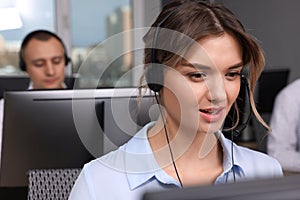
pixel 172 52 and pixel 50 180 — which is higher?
pixel 172 52

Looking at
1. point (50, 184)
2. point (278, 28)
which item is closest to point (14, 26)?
point (278, 28)

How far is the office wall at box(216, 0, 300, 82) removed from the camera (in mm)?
4945

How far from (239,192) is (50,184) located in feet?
3.42

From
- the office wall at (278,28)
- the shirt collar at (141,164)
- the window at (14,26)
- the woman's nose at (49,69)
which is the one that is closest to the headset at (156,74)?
the shirt collar at (141,164)

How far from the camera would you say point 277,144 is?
8.43 ft

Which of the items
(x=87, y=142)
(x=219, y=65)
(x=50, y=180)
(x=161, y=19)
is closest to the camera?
(x=219, y=65)

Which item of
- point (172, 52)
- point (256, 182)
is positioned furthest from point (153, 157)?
point (256, 182)

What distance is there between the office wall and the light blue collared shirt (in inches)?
143

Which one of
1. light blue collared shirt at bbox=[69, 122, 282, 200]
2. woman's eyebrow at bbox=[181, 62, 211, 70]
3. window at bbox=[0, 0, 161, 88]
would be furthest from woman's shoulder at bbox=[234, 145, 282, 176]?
window at bbox=[0, 0, 161, 88]

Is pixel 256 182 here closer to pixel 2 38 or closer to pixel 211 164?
pixel 211 164

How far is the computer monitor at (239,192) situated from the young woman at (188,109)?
59 cm

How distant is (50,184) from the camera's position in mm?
1460

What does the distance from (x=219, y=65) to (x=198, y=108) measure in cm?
9

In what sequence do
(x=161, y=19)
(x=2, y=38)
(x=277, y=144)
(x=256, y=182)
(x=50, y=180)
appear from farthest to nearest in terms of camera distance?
(x=2, y=38)
(x=277, y=144)
(x=50, y=180)
(x=161, y=19)
(x=256, y=182)
